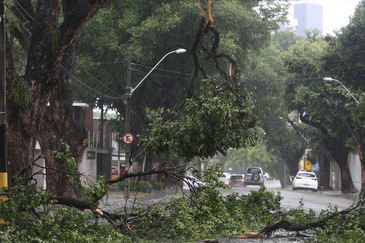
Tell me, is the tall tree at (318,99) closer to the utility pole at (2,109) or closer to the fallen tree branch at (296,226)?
the fallen tree branch at (296,226)

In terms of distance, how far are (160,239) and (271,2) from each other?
3412cm

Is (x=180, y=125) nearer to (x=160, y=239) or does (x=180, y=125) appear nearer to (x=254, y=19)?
(x=160, y=239)

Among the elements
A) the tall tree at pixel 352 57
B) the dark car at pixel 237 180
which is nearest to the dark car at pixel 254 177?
the dark car at pixel 237 180

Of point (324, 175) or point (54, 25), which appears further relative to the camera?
point (324, 175)

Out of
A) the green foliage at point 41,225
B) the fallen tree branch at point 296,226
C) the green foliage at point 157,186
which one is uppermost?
the green foliage at point 41,225

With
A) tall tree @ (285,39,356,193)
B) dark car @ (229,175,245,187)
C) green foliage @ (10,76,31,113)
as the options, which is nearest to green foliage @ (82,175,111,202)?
green foliage @ (10,76,31,113)

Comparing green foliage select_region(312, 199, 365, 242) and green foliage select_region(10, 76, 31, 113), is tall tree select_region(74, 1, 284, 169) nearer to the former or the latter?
green foliage select_region(10, 76, 31, 113)

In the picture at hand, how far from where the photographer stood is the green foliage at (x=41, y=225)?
385 inches

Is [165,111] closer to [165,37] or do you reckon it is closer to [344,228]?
[344,228]

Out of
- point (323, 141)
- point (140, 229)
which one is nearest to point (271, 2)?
point (323, 141)

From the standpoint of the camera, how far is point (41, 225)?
394 inches

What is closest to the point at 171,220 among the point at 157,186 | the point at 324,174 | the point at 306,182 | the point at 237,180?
the point at 157,186

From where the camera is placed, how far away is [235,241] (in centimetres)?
1302

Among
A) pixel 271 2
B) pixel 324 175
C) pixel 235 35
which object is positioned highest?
pixel 271 2
